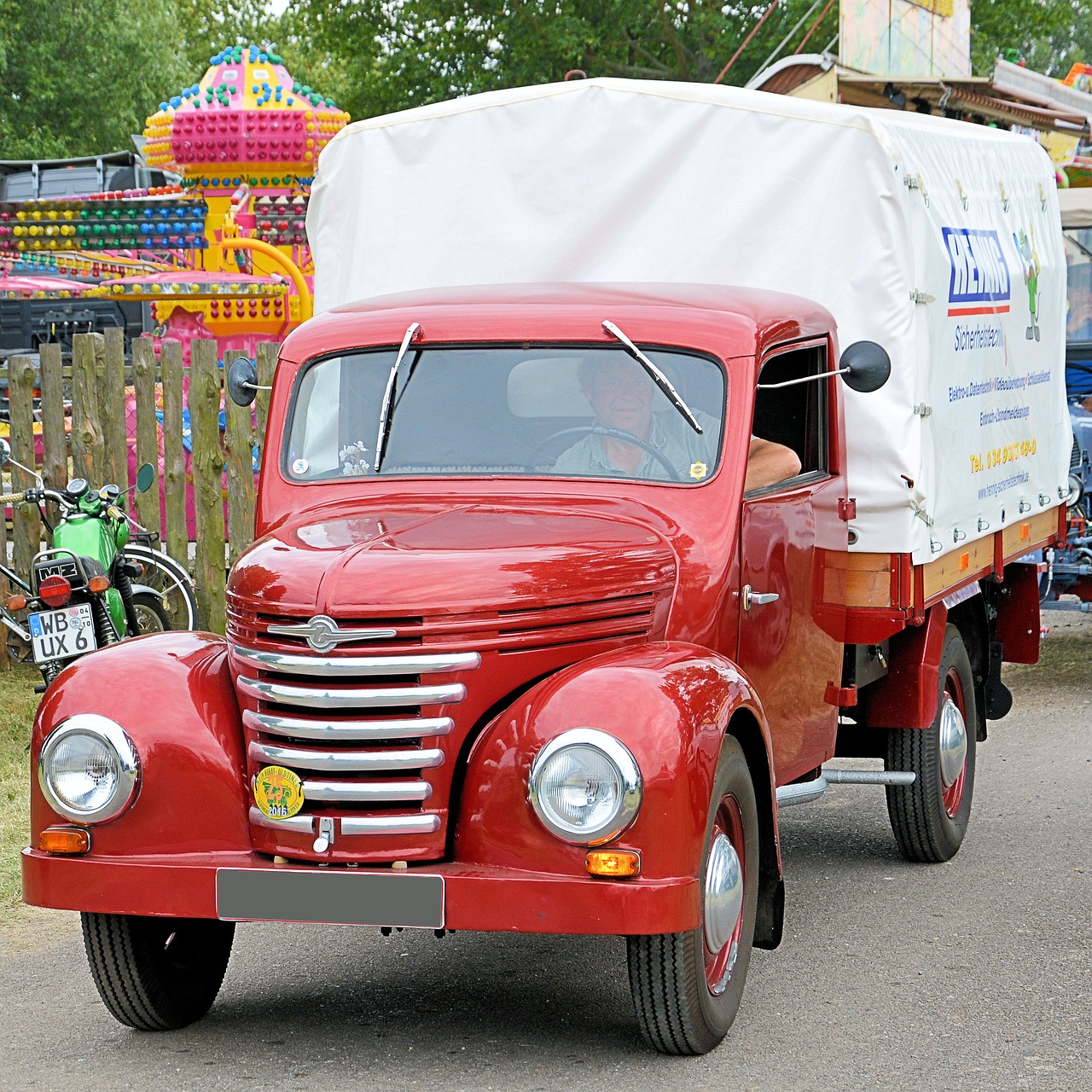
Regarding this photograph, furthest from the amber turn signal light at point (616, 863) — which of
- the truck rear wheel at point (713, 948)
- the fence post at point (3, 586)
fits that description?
the fence post at point (3, 586)

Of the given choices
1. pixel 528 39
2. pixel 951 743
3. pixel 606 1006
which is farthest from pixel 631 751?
pixel 528 39

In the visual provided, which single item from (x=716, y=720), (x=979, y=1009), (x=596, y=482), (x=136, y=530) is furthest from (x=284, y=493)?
(x=136, y=530)

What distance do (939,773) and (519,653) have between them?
296 centimetres

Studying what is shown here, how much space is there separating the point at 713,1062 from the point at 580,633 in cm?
117

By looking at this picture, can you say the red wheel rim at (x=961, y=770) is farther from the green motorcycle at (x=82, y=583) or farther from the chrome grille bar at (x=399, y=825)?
the green motorcycle at (x=82, y=583)

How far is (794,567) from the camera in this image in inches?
226

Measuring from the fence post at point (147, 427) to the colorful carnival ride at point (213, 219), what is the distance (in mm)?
12118

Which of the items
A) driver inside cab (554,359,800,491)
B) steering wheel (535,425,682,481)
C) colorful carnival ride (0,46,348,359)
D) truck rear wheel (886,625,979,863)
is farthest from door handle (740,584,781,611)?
colorful carnival ride (0,46,348,359)

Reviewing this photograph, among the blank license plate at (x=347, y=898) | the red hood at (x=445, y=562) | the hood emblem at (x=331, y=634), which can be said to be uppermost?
the red hood at (x=445, y=562)

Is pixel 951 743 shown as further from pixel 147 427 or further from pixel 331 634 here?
pixel 147 427

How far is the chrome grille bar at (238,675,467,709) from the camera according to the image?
4348 millimetres

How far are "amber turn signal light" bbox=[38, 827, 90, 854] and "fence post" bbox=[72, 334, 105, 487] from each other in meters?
6.21

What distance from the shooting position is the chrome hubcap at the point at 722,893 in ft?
15.0

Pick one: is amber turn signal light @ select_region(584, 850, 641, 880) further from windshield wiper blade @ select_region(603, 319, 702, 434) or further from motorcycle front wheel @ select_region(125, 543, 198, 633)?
motorcycle front wheel @ select_region(125, 543, 198, 633)
